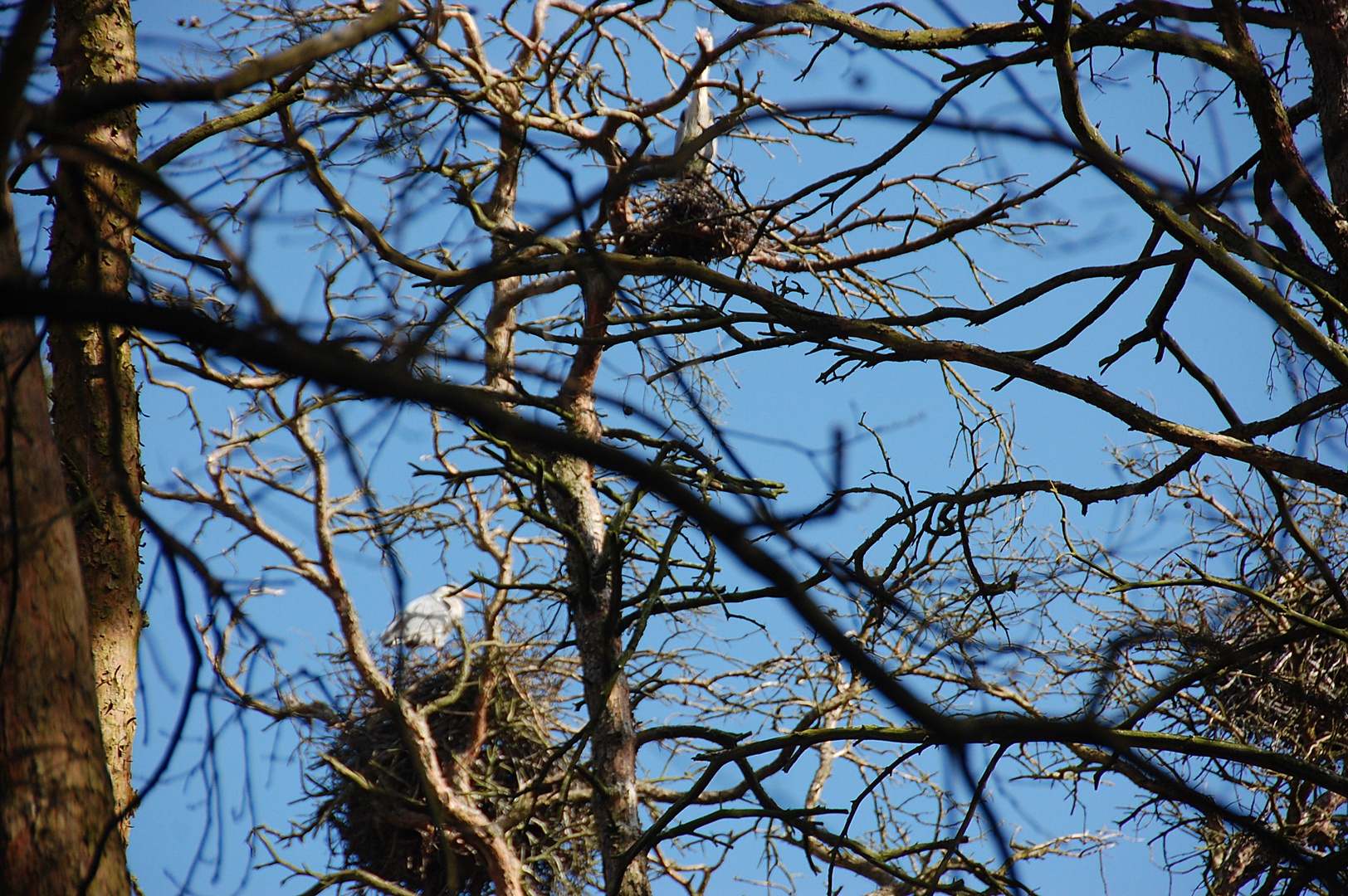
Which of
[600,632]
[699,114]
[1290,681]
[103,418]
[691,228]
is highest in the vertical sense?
[699,114]

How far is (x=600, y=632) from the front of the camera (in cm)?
491

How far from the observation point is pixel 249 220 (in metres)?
1.45

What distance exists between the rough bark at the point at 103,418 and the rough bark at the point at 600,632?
1516 millimetres

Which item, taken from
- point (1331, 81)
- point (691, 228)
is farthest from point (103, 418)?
point (1331, 81)

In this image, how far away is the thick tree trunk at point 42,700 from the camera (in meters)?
1.49

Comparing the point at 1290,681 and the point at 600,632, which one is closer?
the point at 1290,681

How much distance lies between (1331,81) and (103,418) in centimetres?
403

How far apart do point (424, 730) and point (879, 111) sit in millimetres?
5888

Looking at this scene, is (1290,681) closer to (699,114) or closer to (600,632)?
(600,632)

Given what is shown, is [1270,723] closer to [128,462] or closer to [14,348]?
[128,462]

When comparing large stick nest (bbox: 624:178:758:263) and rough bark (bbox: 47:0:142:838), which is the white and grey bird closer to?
large stick nest (bbox: 624:178:758:263)

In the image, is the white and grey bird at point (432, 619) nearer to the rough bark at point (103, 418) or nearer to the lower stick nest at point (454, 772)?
the lower stick nest at point (454, 772)

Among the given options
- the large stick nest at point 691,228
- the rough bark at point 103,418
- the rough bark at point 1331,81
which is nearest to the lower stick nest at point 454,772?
the large stick nest at point 691,228

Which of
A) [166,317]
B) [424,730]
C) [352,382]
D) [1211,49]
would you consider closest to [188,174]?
[166,317]
